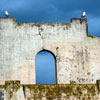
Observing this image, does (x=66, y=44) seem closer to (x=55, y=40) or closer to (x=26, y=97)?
(x=55, y=40)

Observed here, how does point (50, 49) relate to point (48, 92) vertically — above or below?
above

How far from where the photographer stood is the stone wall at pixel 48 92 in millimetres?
12750

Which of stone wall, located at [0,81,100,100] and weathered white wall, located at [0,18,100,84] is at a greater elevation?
weathered white wall, located at [0,18,100,84]

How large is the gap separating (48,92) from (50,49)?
25.3 feet

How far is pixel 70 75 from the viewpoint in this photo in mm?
20297

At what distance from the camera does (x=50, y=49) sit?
67.4 ft

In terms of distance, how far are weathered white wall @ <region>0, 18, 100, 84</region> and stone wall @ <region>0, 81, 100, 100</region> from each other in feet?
21.9

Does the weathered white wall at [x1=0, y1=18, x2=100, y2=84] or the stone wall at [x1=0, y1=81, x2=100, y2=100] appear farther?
the weathered white wall at [x1=0, y1=18, x2=100, y2=84]

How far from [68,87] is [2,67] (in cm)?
781

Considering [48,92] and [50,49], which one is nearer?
[48,92]

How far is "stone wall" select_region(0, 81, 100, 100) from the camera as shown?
41.8 feet

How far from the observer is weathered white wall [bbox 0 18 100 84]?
20062 mm

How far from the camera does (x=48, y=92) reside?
1307 centimetres

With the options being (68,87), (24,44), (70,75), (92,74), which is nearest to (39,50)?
(24,44)
